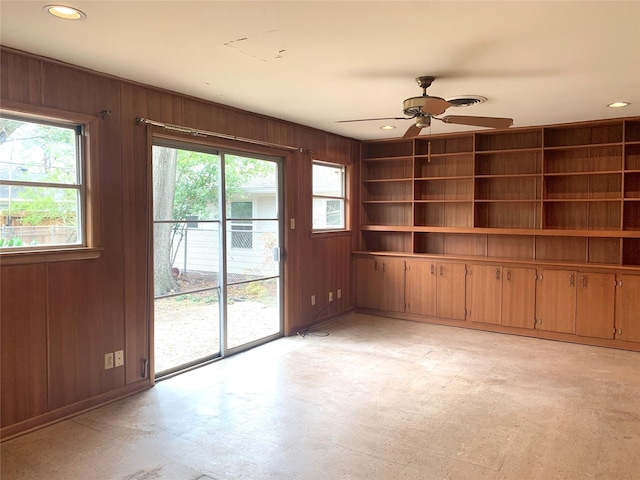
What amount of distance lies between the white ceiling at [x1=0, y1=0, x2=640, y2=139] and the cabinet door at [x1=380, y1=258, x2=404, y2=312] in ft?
8.59

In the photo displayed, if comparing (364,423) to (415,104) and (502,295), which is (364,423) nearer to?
(415,104)

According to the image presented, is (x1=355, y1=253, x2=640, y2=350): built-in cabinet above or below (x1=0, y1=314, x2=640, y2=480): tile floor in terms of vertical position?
above

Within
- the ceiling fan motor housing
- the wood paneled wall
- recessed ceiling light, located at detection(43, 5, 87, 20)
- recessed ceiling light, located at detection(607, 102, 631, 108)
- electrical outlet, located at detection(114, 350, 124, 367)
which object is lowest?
electrical outlet, located at detection(114, 350, 124, 367)

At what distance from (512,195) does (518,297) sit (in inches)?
52.0

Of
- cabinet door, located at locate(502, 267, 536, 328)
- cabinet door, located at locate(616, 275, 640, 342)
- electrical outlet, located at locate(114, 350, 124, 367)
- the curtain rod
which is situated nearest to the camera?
electrical outlet, located at locate(114, 350, 124, 367)

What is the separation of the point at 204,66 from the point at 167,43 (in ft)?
1.50

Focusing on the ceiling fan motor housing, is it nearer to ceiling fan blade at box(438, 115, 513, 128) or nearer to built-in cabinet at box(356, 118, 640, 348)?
ceiling fan blade at box(438, 115, 513, 128)

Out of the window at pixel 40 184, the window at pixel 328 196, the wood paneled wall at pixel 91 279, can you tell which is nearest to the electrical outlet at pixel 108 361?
the wood paneled wall at pixel 91 279

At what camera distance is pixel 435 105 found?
3.12 m

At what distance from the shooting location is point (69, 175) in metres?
3.25

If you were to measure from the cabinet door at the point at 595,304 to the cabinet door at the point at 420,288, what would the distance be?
65.4 inches

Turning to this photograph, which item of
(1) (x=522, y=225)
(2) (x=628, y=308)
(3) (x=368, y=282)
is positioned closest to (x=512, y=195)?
(1) (x=522, y=225)

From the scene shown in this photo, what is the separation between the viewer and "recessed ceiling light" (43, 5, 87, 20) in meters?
2.29

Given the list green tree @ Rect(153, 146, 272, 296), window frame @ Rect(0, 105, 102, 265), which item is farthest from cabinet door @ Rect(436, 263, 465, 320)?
window frame @ Rect(0, 105, 102, 265)
